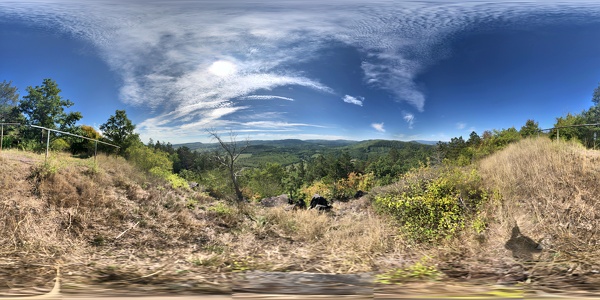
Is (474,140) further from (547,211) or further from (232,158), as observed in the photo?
(232,158)

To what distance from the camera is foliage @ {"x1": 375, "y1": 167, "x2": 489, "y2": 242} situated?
3.60 metres

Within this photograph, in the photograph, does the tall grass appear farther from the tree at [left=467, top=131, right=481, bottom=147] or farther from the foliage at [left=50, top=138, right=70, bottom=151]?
the foliage at [left=50, top=138, right=70, bottom=151]

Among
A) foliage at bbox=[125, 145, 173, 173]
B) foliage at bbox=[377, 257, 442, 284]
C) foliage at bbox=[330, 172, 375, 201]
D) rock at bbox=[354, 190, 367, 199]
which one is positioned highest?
foliage at bbox=[125, 145, 173, 173]

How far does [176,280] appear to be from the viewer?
7.50 ft

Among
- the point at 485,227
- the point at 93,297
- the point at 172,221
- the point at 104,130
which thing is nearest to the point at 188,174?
the point at 172,221

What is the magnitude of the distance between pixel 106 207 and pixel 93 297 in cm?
203

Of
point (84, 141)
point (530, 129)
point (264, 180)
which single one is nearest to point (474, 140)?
point (530, 129)

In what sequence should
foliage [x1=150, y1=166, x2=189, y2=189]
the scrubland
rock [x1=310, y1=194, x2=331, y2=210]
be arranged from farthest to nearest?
rock [x1=310, y1=194, x2=331, y2=210] < foliage [x1=150, y1=166, x2=189, y2=189] < the scrubland

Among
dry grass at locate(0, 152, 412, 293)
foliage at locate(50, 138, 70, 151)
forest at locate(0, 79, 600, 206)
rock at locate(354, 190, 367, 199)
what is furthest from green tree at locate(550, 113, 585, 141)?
foliage at locate(50, 138, 70, 151)

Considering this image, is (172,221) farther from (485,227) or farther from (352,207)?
(485,227)

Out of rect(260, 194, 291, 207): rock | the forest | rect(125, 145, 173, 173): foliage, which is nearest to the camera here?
the forest

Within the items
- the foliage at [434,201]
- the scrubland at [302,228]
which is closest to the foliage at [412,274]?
the scrubland at [302,228]

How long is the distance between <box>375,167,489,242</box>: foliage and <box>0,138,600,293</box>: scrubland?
0.06ft

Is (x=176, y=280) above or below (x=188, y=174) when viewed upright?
below
